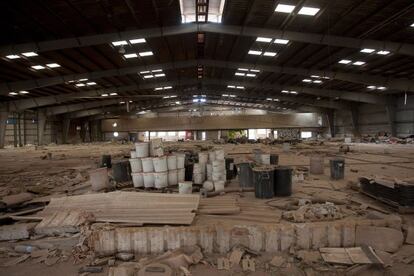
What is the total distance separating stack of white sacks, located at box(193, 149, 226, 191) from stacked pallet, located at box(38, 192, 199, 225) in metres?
1.57

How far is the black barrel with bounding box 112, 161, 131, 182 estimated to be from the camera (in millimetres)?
8898

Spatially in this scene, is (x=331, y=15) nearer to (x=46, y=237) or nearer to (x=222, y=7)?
(x=222, y=7)

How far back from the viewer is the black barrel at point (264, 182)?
656cm

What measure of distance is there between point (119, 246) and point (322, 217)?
341cm

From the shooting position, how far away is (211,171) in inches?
310

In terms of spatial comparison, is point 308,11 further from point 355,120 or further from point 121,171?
point 355,120

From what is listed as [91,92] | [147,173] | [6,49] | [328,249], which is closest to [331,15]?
[147,173]

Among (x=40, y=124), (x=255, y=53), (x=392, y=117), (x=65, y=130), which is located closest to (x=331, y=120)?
(x=392, y=117)

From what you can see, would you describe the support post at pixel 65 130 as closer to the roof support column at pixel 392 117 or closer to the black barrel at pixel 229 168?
the black barrel at pixel 229 168

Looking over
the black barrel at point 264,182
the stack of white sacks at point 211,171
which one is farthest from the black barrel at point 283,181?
the stack of white sacks at point 211,171

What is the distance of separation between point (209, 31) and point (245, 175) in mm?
10574

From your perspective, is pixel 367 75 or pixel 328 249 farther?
pixel 367 75

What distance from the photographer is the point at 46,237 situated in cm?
512

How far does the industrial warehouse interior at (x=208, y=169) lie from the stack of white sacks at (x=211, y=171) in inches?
1.5
